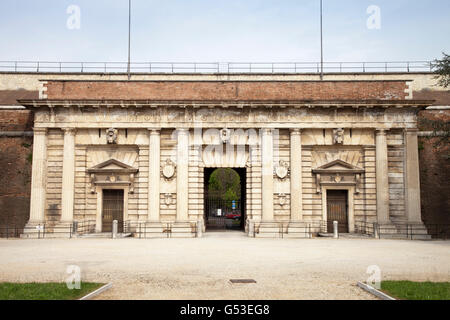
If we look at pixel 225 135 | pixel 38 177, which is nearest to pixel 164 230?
pixel 225 135

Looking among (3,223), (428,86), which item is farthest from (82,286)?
(428,86)

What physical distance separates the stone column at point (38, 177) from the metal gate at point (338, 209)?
15.8 metres

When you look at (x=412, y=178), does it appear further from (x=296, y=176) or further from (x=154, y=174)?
(x=154, y=174)

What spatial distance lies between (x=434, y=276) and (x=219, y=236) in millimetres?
14506

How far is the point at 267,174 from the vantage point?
2481 centimetres

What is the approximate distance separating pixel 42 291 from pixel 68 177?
17.4 metres

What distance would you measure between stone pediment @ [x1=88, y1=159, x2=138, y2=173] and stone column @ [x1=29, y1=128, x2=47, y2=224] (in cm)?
254

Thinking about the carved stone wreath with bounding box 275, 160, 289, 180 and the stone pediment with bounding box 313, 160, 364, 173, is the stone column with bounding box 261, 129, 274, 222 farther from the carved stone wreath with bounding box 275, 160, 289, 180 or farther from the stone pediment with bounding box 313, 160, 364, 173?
the stone pediment with bounding box 313, 160, 364, 173

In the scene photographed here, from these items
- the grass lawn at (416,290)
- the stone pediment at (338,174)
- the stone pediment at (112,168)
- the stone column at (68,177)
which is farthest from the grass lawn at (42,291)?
the stone pediment at (338,174)

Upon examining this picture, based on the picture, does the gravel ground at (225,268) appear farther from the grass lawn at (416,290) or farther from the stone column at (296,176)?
the stone column at (296,176)

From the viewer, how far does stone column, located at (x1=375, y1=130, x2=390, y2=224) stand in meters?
24.5

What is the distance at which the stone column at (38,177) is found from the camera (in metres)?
24.4

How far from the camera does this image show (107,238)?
2247 centimetres
